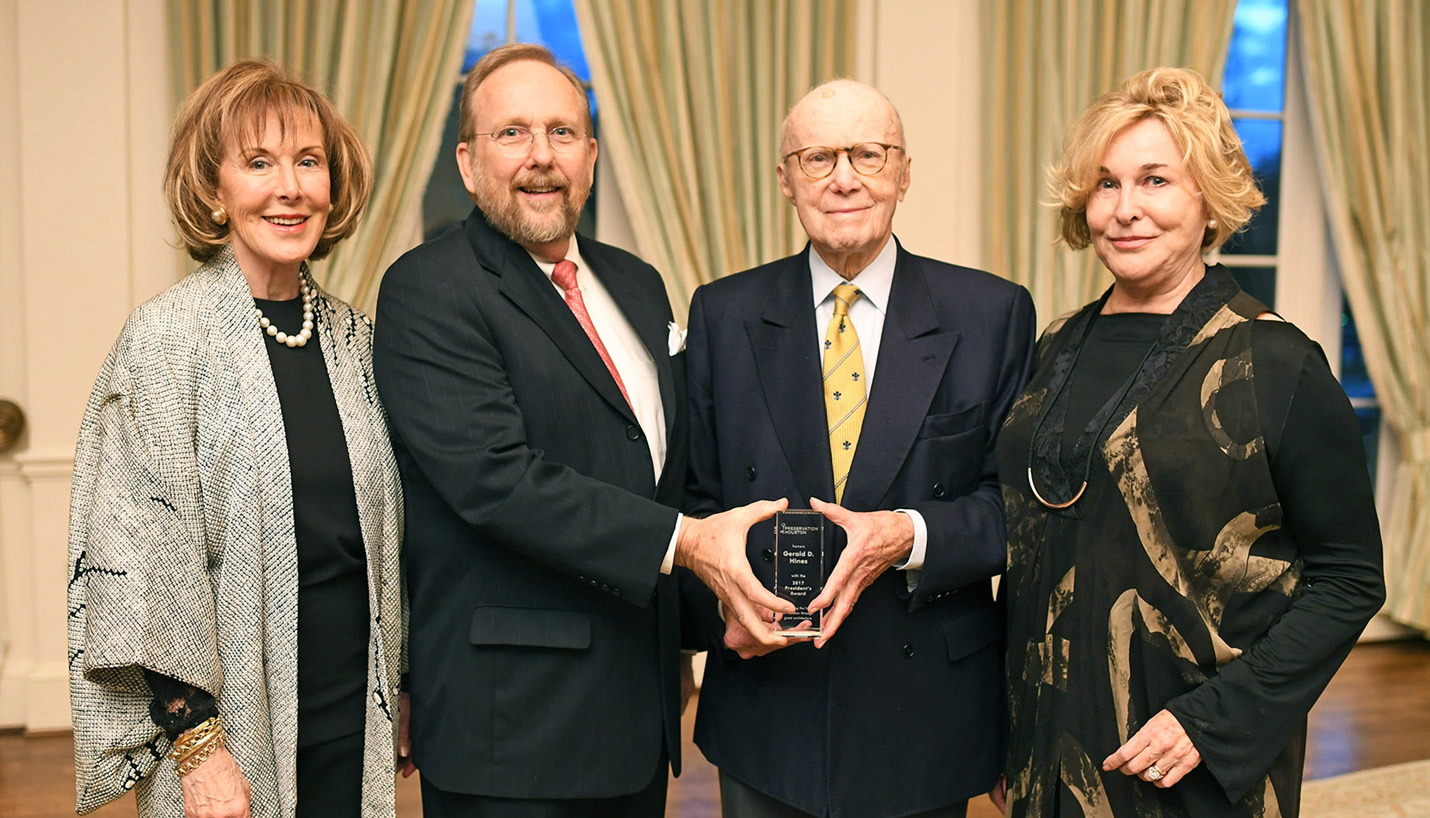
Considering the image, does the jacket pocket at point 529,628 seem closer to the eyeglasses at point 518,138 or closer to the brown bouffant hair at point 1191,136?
the eyeglasses at point 518,138

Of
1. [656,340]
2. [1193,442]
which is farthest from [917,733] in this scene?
[656,340]

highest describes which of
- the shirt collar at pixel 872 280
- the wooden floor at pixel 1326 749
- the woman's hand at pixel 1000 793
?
the shirt collar at pixel 872 280

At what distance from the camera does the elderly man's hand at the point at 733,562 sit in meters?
1.65

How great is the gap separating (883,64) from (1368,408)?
2.88 metres

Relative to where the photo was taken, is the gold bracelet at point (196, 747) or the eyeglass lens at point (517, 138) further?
the eyeglass lens at point (517, 138)

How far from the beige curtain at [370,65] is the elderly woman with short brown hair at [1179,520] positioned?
2.84 m

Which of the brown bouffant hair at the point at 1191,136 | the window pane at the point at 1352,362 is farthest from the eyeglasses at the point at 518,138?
the window pane at the point at 1352,362

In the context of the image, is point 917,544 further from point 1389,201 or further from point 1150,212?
point 1389,201

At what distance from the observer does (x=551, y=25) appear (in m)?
4.31

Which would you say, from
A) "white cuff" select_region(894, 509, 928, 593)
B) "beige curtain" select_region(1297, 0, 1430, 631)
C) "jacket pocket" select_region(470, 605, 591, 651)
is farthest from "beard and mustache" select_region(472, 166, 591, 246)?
"beige curtain" select_region(1297, 0, 1430, 631)

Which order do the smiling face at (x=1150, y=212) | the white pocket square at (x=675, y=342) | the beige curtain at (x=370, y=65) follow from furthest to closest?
the beige curtain at (x=370, y=65) < the white pocket square at (x=675, y=342) < the smiling face at (x=1150, y=212)

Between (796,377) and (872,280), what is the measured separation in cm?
23

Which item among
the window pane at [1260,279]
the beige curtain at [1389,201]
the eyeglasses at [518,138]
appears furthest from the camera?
the window pane at [1260,279]

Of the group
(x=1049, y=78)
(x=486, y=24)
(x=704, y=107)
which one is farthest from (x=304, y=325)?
(x=1049, y=78)
